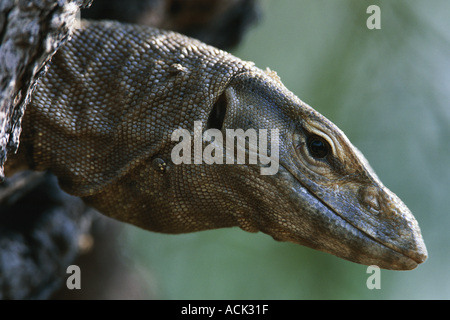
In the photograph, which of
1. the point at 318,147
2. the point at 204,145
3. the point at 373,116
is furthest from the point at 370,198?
the point at 373,116

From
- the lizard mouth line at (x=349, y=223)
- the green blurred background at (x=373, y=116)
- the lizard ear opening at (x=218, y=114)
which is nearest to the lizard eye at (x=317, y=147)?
the lizard mouth line at (x=349, y=223)

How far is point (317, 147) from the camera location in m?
2.40

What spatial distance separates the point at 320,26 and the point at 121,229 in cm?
497

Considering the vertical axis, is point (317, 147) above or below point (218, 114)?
below

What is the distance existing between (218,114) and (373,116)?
6.17m

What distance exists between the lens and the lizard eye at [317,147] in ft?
7.86

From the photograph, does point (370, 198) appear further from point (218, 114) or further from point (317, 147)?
point (218, 114)

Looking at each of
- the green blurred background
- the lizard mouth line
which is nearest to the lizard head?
the lizard mouth line

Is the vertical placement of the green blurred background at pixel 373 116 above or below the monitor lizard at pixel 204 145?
above

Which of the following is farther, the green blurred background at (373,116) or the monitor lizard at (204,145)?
the green blurred background at (373,116)

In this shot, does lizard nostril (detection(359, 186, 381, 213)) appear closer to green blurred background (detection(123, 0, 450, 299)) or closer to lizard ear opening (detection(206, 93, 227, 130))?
lizard ear opening (detection(206, 93, 227, 130))

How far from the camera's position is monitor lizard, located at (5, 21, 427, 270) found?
231 centimetres

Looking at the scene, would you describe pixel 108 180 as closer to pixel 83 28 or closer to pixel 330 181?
pixel 83 28

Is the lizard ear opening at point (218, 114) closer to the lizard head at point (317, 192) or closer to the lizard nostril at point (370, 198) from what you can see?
the lizard head at point (317, 192)
